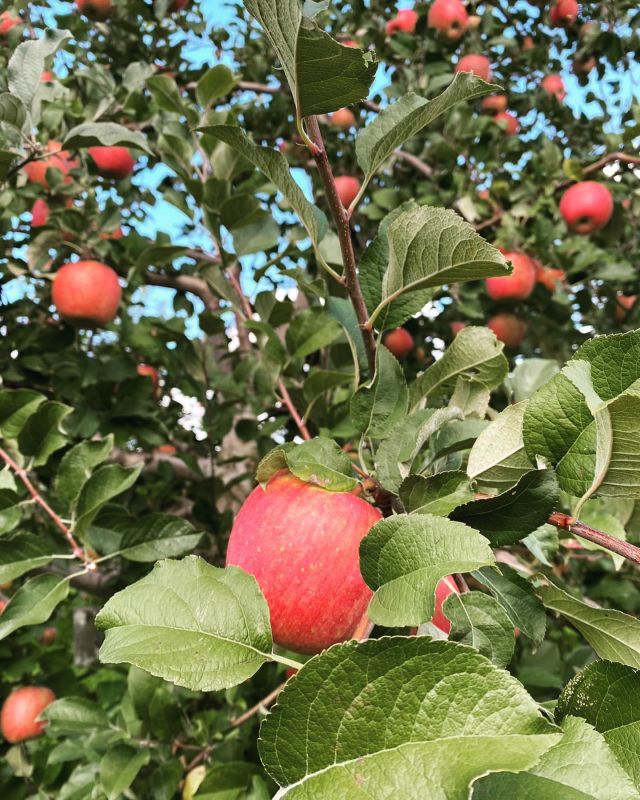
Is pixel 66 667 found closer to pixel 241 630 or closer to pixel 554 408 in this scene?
pixel 241 630

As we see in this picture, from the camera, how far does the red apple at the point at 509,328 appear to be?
2051 millimetres

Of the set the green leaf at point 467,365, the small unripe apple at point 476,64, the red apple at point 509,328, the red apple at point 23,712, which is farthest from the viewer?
the small unripe apple at point 476,64

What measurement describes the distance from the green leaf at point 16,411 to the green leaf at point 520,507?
0.75 m

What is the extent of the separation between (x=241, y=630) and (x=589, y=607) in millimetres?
267

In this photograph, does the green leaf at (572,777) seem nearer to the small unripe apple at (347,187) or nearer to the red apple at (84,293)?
the red apple at (84,293)

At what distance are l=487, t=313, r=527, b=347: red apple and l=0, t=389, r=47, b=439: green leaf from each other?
1.45 metres

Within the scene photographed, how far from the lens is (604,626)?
1.61 ft

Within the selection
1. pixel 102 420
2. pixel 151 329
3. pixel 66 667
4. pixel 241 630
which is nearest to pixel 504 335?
pixel 151 329

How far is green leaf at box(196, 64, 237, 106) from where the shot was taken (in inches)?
44.2

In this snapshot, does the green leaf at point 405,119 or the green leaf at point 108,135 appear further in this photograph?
the green leaf at point 108,135

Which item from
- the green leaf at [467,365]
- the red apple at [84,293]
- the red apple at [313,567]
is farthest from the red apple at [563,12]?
the red apple at [313,567]

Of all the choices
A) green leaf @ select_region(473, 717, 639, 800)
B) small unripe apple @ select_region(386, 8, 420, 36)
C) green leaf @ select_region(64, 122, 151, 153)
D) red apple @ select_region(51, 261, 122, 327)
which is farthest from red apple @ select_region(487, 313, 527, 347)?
green leaf @ select_region(473, 717, 639, 800)

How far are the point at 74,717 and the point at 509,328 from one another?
159 cm

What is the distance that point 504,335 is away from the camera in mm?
2055
